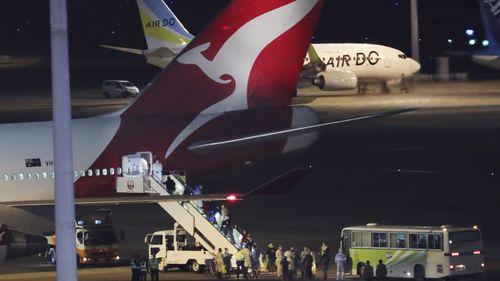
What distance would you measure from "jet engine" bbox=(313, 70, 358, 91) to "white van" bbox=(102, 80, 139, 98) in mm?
13911

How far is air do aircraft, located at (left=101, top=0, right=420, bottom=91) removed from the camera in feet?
270

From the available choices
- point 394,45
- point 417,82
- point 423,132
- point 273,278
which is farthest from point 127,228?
point 394,45

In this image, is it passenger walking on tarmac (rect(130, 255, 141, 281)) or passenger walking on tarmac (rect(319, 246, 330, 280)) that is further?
passenger walking on tarmac (rect(319, 246, 330, 280))

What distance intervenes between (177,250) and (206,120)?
15.6 ft

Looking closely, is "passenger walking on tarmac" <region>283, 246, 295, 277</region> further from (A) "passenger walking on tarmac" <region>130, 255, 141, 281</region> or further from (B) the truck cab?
(A) "passenger walking on tarmac" <region>130, 255, 141, 281</region>

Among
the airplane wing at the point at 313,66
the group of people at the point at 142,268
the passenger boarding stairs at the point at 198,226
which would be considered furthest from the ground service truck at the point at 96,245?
the airplane wing at the point at 313,66

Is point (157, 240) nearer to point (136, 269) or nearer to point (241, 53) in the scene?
point (136, 269)

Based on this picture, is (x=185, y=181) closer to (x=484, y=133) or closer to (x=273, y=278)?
(x=273, y=278)

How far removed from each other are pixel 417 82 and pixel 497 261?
53.5 meters

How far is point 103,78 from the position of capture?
10888 cm

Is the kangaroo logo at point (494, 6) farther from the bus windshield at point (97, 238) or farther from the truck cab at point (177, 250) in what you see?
the bus windshield at point (97, 238)

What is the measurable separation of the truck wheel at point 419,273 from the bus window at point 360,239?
6.31 ft

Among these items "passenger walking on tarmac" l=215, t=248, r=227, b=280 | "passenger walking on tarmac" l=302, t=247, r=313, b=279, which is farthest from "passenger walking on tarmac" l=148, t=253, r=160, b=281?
"passenger walking on tarmac" l=302, t=247, r=313, b=279

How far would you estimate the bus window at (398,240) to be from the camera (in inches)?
1253
